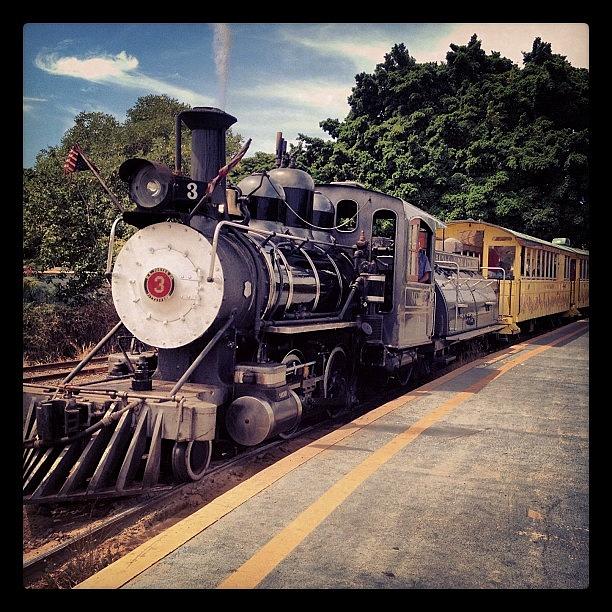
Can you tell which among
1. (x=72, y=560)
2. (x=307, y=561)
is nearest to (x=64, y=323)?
(x=72, y=560)

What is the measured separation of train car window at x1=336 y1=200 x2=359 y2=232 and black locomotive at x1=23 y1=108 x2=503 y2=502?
1.82 feet

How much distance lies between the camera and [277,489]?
4.30 meters

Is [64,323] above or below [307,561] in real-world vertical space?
above

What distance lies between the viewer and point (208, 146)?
236 inches

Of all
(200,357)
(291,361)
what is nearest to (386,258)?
(291,361)

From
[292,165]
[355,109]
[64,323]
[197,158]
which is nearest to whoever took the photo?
[197,158]

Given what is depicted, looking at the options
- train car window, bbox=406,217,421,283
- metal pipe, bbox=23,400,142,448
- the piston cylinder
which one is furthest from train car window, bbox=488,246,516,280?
metal pipe, bbox=23,400,142,448

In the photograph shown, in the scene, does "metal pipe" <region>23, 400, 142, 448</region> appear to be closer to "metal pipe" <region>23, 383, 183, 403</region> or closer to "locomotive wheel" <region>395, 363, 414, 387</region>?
"metal pipe" <region>23, 383, 183, 403</region>

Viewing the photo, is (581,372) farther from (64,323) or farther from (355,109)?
(355,109)

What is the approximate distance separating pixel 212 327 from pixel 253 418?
914mm

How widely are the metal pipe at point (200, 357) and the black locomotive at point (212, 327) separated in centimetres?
2

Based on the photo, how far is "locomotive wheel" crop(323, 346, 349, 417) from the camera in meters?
7.76

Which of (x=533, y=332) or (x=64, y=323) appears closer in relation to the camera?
(x=64, y=323)

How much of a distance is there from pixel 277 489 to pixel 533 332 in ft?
56.2
